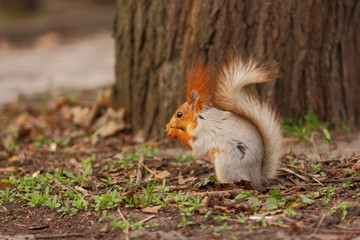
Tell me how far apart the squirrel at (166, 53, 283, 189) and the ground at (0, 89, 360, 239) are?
0.13m

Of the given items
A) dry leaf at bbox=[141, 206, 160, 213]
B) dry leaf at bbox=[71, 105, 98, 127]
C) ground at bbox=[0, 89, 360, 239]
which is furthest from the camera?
dry leaf at bbox=[71, 105, 98, 127]

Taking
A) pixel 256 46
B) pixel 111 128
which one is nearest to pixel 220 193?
pixel 256 46

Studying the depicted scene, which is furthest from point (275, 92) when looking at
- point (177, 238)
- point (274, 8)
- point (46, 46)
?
point (46, 46)

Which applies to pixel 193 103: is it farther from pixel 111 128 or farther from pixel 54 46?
pixel 54 46

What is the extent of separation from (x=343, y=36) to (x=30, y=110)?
3650 millimetres

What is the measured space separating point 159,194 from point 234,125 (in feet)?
2.04

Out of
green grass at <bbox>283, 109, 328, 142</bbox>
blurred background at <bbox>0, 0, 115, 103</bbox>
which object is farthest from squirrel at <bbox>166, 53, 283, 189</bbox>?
blurred background at <bbox>0, 0, 115, 103</bbox>

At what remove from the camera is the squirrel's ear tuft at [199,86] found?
131 inches

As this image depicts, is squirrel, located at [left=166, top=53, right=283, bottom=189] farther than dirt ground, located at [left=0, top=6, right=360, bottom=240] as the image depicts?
Yes

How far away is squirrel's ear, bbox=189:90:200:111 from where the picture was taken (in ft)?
11.3

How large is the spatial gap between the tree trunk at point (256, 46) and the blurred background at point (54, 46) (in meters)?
3.02

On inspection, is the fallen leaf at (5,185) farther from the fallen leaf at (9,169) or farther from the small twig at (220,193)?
the small twig at (220,193)

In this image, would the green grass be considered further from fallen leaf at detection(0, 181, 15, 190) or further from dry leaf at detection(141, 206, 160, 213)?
fallen leaf at detection(0, 181, 15, 190)

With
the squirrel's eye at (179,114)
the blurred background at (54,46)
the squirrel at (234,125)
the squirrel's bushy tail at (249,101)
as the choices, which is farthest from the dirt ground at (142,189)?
the blurred background at (54,46)
